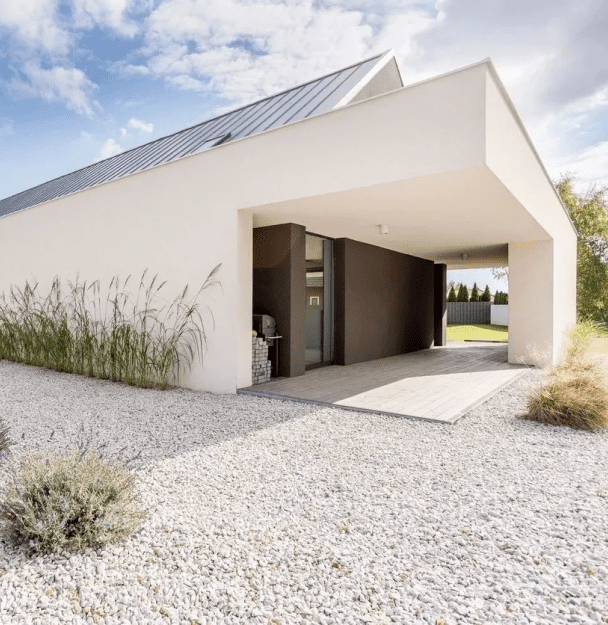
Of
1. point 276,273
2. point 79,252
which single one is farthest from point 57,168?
point 276,273

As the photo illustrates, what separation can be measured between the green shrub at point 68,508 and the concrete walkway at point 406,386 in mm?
2859

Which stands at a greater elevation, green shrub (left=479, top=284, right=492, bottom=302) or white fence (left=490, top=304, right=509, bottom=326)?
green shrub (left=479, top=284, right=492, bottom=302)

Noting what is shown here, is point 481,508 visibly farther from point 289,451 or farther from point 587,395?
point 587,395

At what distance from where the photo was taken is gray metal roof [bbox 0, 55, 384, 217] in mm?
6688

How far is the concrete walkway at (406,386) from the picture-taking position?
461 cm

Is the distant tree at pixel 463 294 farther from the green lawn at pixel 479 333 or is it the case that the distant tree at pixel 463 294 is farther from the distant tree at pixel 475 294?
the green lawn at pixel 479 333

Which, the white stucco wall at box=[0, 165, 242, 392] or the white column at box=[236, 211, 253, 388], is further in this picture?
the white stucco wall at box=[0, 165, 242, 392]

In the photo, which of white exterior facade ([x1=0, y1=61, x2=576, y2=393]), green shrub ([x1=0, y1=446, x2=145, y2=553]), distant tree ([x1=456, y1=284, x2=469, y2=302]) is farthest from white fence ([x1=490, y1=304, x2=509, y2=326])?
green shrub ([x1=0, y1=446, x2=145, y2=553])

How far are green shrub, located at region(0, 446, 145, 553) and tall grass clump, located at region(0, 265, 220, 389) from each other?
3.57 m

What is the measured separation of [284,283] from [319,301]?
137 centimetres

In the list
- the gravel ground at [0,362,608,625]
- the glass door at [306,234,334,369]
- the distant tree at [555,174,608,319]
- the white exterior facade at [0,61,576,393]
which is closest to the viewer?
the gravel ground at [0,362,608,625]

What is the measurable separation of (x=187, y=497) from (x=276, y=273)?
164 inches

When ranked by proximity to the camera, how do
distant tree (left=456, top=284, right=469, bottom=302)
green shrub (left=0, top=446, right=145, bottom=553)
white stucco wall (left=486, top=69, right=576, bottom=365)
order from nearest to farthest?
green shrub (left=0, top=446, right=145, bottom=553)
white stucco wall (left=486, top=69, right=576, bottom=365)
distant tree (left=456, top=284, right=469, bottom=302)

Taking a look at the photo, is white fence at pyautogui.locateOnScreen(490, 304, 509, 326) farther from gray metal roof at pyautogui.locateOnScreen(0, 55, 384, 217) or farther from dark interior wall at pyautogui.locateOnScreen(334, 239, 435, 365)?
gray metal roof at pyautogui.locateOnScreen(0, 55, 384, 217)
